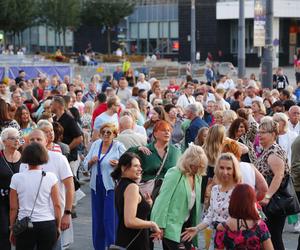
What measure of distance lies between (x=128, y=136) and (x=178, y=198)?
3272 mm

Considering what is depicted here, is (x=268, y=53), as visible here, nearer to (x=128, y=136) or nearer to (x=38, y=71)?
(x=128, y=136)

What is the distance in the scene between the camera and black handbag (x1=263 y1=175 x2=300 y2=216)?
334 inches

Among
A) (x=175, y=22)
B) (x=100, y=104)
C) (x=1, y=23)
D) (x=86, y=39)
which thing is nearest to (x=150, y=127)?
(x=100, y=104)

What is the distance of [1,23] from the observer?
2682 inches

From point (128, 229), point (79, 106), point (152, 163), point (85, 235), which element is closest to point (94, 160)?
point (152, 163)

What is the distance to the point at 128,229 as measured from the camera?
734 centimetres

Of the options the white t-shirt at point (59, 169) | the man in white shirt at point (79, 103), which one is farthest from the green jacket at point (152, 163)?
the man in white shirt at point (79, 103)

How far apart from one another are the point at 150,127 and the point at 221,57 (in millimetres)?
59261

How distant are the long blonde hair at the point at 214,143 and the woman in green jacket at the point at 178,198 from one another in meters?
1.11

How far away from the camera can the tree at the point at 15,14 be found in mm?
66750

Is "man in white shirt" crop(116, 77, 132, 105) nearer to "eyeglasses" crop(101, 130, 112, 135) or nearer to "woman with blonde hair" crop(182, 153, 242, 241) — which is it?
"eyeglasses" crop(101, 130, 112, 135)

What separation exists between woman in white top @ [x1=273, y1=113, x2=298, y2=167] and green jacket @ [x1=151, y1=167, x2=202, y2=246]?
343 cm

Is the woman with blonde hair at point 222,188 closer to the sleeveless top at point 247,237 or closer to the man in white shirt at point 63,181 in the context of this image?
the sleeveless top at point 247,237

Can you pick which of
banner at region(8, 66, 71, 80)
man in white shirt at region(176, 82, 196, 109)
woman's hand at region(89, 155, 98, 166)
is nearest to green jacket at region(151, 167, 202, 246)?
woman's hand at region(89, 155, 98, 166)
